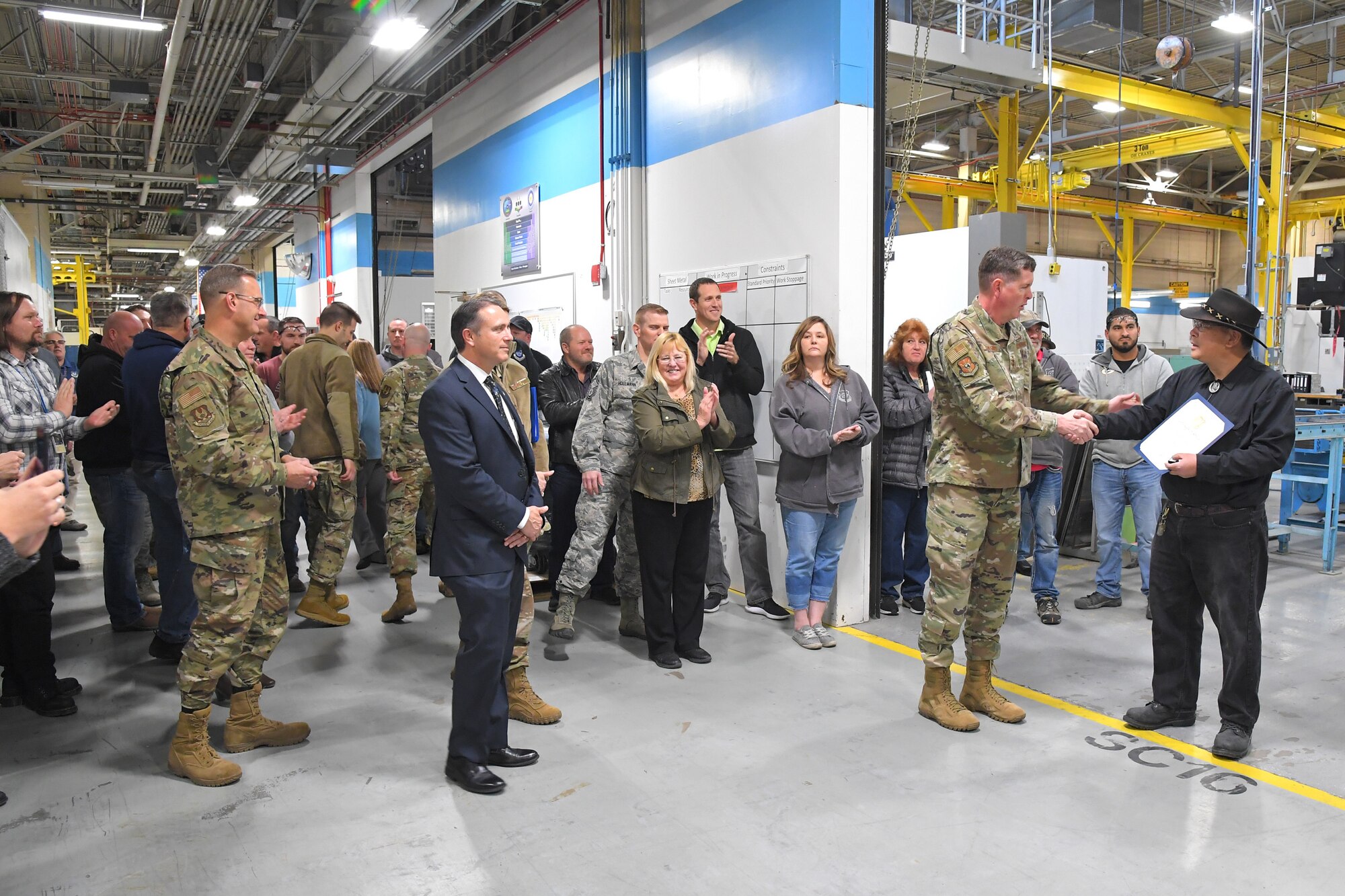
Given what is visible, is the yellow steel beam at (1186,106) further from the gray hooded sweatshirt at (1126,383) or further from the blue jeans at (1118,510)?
the blue jeans at (1118,510)

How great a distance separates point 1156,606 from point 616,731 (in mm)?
2104

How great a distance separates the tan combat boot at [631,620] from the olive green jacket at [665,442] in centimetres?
82

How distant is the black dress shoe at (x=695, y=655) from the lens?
4340 mm

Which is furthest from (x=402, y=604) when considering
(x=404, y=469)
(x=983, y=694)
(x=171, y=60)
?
(x=171, y=60)

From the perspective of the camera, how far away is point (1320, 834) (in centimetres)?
272

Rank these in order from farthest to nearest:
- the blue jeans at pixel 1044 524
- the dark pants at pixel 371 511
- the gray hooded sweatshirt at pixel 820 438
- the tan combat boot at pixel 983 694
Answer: the dark pants at pixel 371 511 → the blue jeans at pixel 1044 524 → the gray hooded sweatshirt at pixel 820 438 → the tan combat boot at pixel 983 694

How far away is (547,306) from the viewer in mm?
7973

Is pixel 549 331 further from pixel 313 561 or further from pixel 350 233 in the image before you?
pixel 350 233

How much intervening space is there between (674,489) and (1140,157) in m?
13.4

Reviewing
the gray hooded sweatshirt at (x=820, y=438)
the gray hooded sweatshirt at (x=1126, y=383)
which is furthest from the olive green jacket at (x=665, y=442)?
the gray hooded sweatshirt at (x=1126, y=383)

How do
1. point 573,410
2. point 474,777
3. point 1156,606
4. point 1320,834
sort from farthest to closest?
1. point 573,410
2. point 1156,606
3. point 474,777
4. point 1320,834

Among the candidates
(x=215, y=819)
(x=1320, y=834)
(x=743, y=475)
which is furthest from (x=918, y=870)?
(x=743, y=475)

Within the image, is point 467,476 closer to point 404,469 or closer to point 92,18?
point 404,469

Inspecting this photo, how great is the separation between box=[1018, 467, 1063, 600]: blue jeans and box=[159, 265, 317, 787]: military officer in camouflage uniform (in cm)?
377
